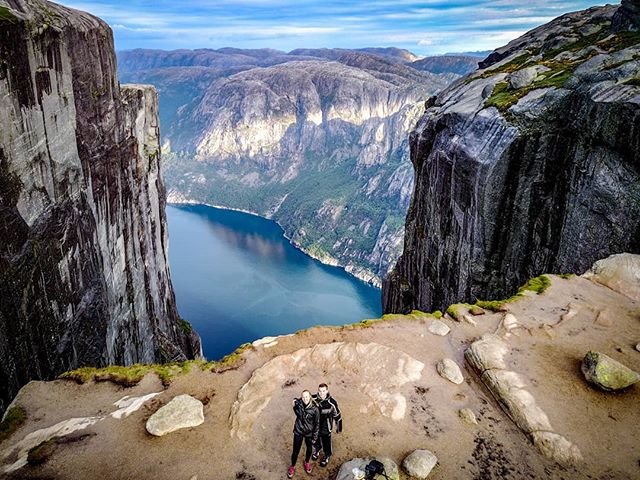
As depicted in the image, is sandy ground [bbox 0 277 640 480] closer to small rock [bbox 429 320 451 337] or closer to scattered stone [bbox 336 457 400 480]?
small rock [bbox 429 320 451 337]

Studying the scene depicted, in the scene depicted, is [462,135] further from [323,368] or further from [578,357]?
[323,368]

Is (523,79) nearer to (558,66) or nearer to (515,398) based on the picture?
(558,66)

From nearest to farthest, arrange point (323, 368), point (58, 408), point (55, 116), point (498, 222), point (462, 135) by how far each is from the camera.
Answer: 1. point (58, 408)
2. point (323, 368)
3. point (55, 116)
4. point (498, 222)
5. point (462, 135)

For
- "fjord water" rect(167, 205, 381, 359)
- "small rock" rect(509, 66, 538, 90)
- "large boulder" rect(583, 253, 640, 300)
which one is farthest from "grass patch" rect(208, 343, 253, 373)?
"fjord water" rect(167, 205, 381, 359)

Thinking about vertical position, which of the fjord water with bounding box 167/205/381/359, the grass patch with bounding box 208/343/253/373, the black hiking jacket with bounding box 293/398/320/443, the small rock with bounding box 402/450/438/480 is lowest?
the fjord water with bounding box 167/205/381/359

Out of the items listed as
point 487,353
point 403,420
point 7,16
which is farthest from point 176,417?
point 7,16

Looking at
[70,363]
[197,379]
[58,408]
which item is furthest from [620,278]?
[70,363]

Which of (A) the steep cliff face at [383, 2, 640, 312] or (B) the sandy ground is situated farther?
(A) the steep cliff face at [383, 2, 640, 312]
